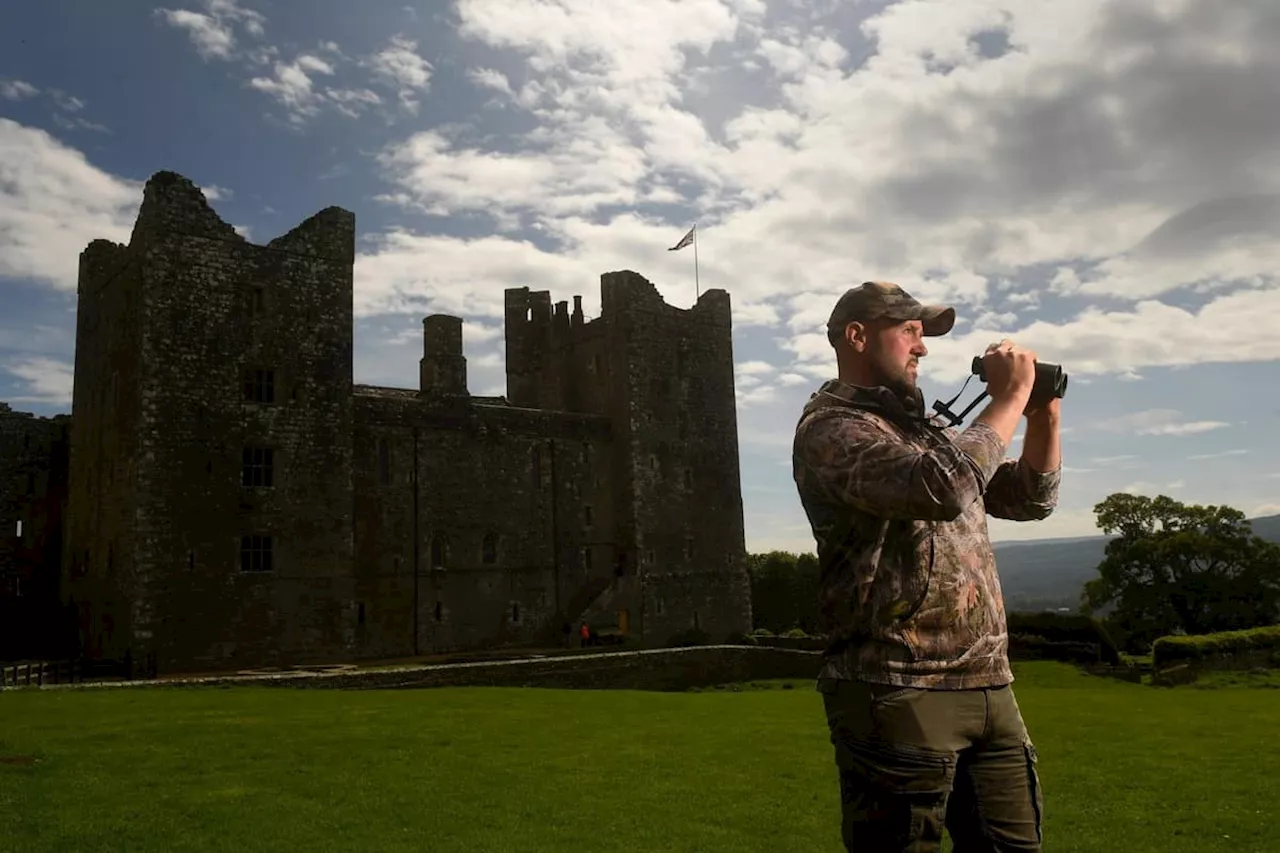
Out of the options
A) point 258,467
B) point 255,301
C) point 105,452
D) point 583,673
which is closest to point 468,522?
point 258,467

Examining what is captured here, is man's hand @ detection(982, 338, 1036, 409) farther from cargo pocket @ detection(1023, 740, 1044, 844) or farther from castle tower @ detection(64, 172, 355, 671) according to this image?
castle tower @ detection(64, 172, 355, 671)

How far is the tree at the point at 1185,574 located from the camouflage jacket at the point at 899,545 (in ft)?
179

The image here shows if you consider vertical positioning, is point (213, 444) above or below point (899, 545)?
above

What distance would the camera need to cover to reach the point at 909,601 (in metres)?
3.62

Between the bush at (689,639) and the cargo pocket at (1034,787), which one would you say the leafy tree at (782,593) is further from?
the cargo pocket at (1034,787)

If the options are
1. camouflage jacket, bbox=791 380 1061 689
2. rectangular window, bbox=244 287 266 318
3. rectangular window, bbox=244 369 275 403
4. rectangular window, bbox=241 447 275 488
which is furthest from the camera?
rectangular window, bbox=244 287 266 318

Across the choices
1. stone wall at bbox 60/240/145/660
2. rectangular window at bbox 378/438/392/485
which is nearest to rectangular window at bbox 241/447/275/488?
stone wall at bbox 60/240/145/660

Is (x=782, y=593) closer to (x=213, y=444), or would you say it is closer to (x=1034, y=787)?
(x=213, y=444)

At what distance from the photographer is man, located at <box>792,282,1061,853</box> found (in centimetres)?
353

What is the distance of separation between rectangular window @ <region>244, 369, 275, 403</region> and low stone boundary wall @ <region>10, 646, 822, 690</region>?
10.1 metres

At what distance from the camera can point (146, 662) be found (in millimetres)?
30312

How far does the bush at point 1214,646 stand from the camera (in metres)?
33.5

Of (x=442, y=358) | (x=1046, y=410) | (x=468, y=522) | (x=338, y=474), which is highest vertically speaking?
(x=442, y=358)

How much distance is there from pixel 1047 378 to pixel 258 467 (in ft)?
109
